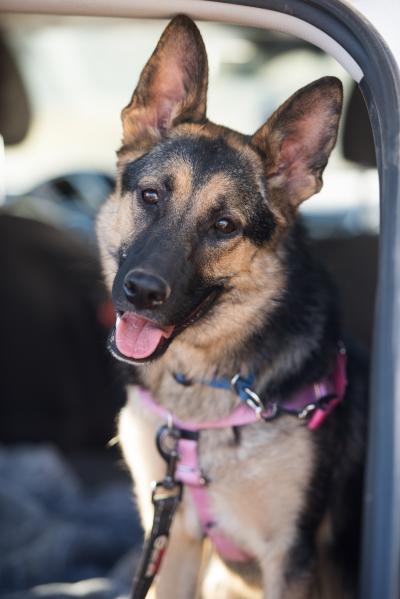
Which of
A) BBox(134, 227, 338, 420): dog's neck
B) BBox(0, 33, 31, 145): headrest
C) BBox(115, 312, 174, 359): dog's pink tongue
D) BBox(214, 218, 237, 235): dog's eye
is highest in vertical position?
BBox(0, 33, 31, 145): headrest

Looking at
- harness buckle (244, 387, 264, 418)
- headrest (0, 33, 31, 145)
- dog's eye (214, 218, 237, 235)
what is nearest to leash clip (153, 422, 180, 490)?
harness buckle (244, 387, 264, 418)

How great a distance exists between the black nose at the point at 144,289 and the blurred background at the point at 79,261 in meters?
1.37

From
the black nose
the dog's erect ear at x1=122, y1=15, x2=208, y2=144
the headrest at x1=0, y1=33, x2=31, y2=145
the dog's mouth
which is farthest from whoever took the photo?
the headrest at x1=0, y1=33, x2=31, y2=145

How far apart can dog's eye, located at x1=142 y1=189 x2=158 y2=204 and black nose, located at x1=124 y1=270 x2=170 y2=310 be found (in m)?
0.37

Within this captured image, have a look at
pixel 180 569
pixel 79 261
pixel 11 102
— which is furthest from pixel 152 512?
pixel 11 102

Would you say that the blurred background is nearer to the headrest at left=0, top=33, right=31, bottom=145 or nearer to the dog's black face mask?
the headrest at left=0, top=33, right=31, bottom=145

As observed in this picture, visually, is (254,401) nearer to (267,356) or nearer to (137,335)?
(267,356)

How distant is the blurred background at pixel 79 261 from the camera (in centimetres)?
329

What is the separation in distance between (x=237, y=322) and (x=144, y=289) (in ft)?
1.53

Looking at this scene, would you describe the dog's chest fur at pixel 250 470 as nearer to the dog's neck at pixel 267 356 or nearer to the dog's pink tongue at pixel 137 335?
the dog's neck at pixel 267 356

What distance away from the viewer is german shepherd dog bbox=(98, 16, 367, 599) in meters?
2.14

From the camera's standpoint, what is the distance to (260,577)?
246 centimetres

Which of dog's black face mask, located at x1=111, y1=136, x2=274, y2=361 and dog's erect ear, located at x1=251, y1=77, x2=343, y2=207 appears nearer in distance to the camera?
dog's black face mask, located at x1=111, y1=136, x2=274, y2=361

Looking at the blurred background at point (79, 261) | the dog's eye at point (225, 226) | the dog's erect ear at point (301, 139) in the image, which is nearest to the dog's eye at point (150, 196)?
the dog's eye at point (225, 226)
